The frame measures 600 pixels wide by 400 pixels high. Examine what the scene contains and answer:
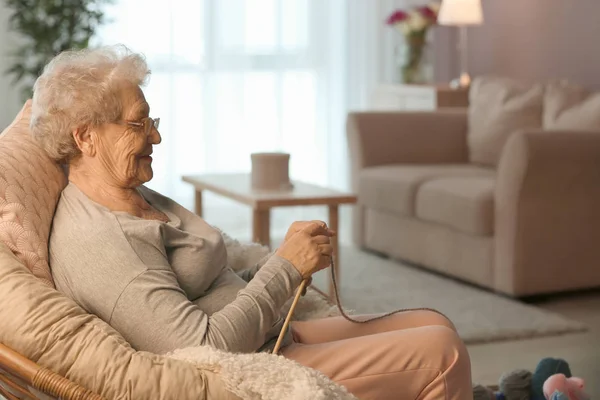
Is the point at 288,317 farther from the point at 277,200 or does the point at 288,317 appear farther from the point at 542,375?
the point at 277,200

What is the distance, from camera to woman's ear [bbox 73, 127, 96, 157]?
1798 mm

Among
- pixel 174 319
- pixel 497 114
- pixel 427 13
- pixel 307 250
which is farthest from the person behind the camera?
pixel 427 13

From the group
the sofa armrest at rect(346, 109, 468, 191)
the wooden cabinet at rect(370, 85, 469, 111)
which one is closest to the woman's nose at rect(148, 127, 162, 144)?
the sofa armrest at rect(346, 109, 468, 191)

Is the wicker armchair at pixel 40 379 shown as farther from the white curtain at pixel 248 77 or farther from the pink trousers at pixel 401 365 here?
the white curtain at pixel 248 77

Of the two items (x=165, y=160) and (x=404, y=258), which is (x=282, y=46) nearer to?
(x=165, y=160)

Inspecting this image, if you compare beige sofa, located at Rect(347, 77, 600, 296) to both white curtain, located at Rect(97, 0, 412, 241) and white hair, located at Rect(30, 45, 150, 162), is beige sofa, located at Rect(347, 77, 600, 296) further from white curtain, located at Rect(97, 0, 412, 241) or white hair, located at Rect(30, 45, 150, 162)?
white hair, located at Rect(30, 45, 150, 162)

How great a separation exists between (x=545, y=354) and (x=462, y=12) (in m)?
2.82

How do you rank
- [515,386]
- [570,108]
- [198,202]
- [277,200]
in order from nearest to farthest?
[515,386] → [277,200] → [198,202] → [570,108]

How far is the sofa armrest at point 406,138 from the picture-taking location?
481 cm

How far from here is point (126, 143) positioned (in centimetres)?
181

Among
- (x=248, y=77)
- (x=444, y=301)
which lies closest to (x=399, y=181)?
(x=444, y=301)

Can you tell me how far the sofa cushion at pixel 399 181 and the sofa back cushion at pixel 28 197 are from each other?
8.79ft

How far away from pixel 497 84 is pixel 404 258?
1.00 meters

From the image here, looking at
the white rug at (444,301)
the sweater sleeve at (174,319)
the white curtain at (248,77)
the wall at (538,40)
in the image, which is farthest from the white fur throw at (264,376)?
the white curtain at (248,77)
